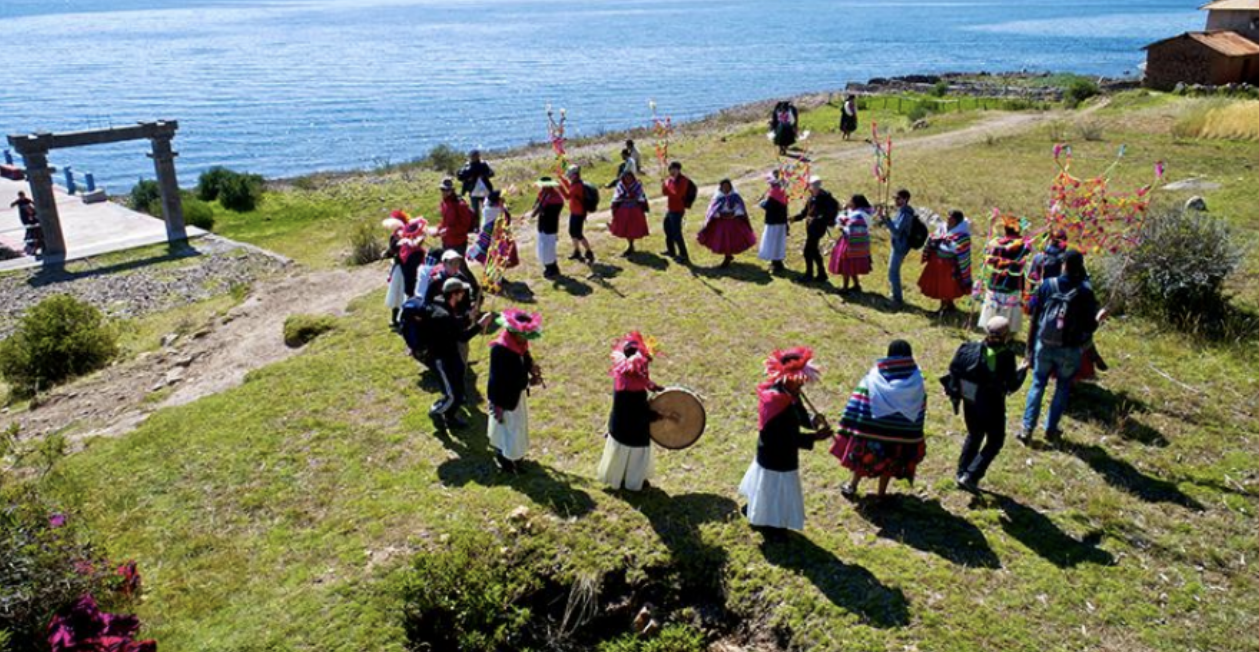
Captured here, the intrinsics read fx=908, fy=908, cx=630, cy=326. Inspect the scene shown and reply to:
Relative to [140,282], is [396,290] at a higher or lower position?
higher

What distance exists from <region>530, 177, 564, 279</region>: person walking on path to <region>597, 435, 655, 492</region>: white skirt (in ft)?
26.1

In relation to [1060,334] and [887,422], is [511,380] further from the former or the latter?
[1060,334]

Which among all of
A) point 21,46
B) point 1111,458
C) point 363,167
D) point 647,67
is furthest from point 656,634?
point 21,46

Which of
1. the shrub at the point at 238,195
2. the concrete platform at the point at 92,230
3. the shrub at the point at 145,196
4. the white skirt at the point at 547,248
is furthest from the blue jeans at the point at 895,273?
the shrub at the point at 145,196

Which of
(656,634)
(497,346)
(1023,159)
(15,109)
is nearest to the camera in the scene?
(656,634)

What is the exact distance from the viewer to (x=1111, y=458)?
10.9 metres

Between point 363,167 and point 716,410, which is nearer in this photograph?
point 716,410

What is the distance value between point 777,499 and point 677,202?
9.99m

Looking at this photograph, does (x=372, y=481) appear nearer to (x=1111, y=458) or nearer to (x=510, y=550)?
(x=510, y=550)

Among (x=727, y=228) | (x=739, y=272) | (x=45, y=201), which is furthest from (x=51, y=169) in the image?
(x=739, y=272)

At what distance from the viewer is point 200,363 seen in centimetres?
1614

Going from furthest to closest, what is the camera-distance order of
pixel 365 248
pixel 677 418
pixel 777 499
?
pixel 365 248 < pixel 677 418 < pixel 777 499

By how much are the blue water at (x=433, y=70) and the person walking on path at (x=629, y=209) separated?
37.9m

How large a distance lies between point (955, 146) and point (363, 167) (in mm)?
32539
